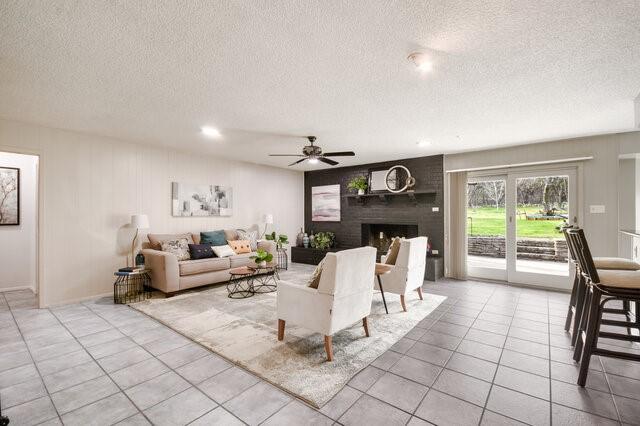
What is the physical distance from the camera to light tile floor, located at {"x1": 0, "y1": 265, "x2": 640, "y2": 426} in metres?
1.84

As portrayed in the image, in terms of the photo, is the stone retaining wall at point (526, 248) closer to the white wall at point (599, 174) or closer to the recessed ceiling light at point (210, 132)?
the white wall at point (599, 174)

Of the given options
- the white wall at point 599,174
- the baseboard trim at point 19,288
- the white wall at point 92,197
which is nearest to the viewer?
the white wall at point 92,197

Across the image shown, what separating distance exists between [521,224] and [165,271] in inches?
245

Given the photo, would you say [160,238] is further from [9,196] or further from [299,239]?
[299,239]

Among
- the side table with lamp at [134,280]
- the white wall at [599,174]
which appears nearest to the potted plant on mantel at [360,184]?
the white wall at [599,174]

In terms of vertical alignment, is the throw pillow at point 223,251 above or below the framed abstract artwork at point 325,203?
below

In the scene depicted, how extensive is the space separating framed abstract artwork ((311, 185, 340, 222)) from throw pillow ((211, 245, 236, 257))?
119 inches

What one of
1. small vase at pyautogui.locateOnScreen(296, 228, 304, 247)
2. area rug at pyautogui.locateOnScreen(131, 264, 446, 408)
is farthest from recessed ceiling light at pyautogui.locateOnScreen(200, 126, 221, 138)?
small vase at pyautogui.locateOnScreen(296, 228, 304, 247)

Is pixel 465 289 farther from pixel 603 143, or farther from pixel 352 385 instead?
pixel 352 385

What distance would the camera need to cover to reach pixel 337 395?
2.05m

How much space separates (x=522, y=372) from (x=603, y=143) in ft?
13.8

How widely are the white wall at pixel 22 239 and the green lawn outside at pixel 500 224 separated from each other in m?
8.22

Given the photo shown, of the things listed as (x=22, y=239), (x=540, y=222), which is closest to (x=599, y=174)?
(x=540, y=222)

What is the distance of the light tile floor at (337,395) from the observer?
184 centimetres
